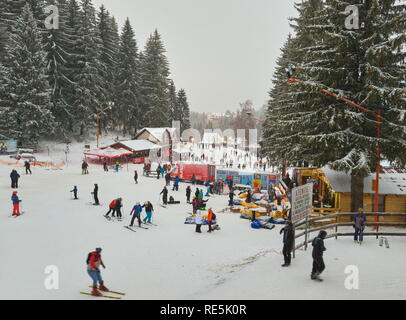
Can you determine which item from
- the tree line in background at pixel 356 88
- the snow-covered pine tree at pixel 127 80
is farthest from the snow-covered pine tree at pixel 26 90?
the tree line in background at pixel 356 88

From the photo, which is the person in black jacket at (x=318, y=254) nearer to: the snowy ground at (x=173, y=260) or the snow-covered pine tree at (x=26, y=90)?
the snowy ground at (x=173, y=260)

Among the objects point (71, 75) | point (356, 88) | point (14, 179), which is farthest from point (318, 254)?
point (71, 75)

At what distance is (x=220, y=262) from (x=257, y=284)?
9.35 ft

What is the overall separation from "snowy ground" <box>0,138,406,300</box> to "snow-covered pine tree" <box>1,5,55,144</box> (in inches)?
998

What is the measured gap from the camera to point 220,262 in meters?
12.2

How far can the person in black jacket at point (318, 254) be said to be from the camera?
9.28 meters

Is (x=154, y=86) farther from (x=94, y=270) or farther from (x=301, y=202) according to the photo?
(x=94, y=270)

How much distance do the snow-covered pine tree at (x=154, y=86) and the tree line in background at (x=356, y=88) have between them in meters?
50.5

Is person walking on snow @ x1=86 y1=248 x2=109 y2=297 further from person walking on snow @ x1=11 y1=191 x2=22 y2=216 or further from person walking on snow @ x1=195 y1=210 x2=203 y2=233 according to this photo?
person walking on snow @ x1=11 y1=191 x2=22 y2=216

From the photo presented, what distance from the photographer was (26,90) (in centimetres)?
4197

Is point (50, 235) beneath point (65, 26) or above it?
beneath

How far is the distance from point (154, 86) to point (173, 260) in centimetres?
5789
